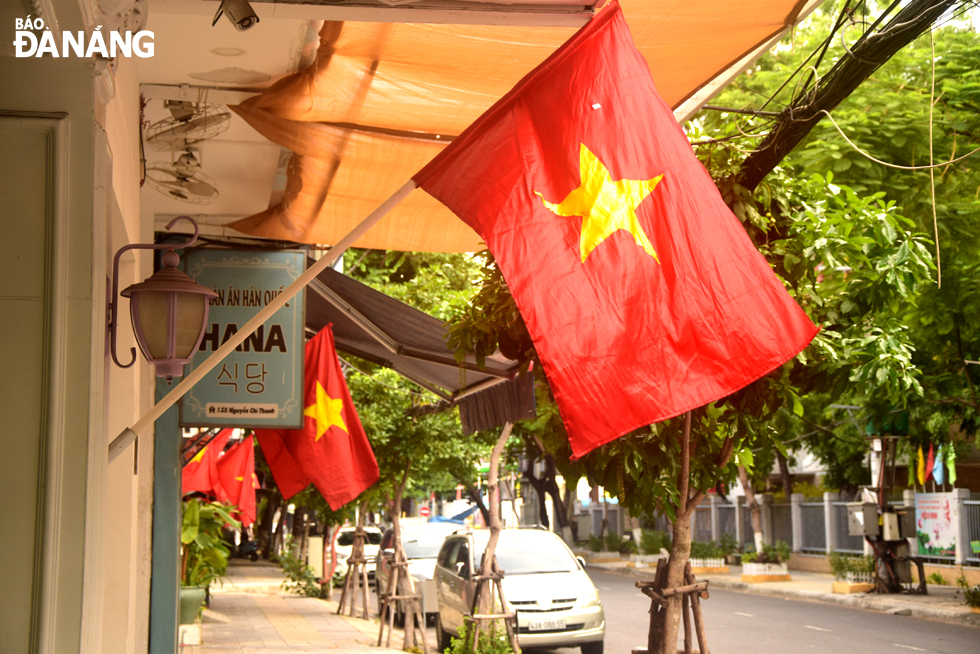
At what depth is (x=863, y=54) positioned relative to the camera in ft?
16.4

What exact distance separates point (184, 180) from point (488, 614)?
6.73 metres

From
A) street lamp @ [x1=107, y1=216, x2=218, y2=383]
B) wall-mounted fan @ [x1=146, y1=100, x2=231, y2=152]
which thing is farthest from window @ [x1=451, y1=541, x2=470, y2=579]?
street lamp @ [x1=107, y1=216, x2=218, y2=383]

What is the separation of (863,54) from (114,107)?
12.3ft

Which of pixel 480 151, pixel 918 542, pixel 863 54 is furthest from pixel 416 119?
pixel 918 542

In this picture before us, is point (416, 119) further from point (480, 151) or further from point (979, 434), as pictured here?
point (979, 434)

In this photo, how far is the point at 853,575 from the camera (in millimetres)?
21922

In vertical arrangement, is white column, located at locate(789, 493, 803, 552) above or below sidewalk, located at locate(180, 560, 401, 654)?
Result: above

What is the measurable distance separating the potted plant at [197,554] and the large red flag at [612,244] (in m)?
11.7

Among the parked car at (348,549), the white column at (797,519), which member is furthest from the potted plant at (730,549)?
the parked car at (348,549)

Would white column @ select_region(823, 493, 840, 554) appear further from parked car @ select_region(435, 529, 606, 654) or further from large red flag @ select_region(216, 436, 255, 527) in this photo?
large red flag @ select_region(216, 436, 255, 527)

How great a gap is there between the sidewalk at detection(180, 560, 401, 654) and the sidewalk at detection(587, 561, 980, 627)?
992 centimetres

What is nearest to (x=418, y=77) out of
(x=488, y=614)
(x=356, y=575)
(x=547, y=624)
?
(x=488, y=614)

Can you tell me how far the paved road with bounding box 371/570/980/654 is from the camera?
14.1 metres

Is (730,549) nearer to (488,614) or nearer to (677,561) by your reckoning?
(488,614)
